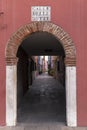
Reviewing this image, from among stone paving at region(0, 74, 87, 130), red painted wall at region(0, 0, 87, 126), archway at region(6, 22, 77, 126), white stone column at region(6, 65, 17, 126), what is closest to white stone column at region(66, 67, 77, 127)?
archway at region(6, 22, 77, 126)

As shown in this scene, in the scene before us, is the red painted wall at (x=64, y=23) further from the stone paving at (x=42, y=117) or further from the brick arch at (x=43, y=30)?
the stone paving at (x=42, y=117)

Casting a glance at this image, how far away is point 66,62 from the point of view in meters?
9.20

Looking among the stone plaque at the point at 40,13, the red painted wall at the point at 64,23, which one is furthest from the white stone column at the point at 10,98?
the stone plaque at the point at 40,13

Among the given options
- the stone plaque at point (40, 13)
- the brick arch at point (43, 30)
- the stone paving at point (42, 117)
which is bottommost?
the stone paving at point (42, 117)

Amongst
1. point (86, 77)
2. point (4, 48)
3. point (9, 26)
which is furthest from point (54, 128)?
point (9, 26)

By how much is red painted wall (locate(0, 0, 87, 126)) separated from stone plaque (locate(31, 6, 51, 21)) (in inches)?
5.0

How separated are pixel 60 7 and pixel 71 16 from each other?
503 millimetres

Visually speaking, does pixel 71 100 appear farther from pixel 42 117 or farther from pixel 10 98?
pixel 10 98

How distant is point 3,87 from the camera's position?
9258mm

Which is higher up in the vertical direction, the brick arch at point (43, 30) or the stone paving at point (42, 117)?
the brick arch at point (43, 30)

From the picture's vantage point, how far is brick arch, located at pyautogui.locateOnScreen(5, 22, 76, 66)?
9.14 metres

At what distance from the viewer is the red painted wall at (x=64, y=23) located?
9.19 meters

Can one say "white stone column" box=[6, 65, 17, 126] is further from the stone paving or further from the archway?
the stone paving

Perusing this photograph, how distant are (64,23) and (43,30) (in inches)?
30.6
